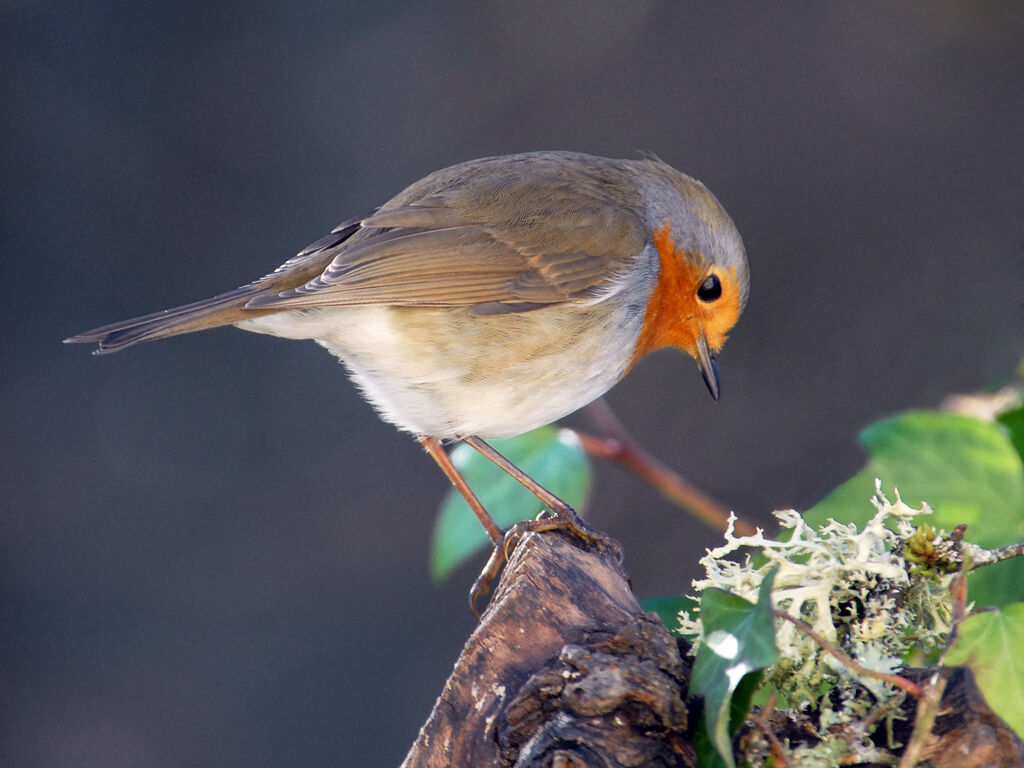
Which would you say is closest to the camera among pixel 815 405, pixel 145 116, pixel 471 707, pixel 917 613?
pixel 917 613

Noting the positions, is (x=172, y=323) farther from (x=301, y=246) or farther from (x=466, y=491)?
(x=301, y=246)

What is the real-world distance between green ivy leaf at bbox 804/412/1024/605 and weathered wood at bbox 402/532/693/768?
29 cm

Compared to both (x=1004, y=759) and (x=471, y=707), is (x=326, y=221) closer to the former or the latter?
(x=471, y=707)

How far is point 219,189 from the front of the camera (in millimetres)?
4156

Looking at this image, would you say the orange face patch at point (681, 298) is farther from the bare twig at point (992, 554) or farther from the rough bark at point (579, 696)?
the bare twig at point (992, 554)

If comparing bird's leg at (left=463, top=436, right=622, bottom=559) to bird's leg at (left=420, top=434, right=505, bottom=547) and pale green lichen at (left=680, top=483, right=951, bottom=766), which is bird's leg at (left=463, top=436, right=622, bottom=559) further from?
pale green lichen at (left=680, top=483, right=951, bottom=766)

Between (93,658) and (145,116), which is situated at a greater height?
(145,116)

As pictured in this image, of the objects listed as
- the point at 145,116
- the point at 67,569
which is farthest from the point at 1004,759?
the point at 145,116

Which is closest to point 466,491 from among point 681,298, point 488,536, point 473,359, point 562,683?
point 488,536

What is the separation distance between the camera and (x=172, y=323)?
2.18 m

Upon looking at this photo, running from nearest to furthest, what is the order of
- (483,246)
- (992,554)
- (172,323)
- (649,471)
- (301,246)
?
(992,554)
(649,471)
(172,323)
(483,246)
(301,246)

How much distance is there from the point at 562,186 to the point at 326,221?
1.78 metres

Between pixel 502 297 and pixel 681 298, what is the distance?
0.47 m

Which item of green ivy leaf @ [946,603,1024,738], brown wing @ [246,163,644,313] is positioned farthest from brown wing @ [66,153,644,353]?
green ivy leaf @ [946,603,1024,738]
